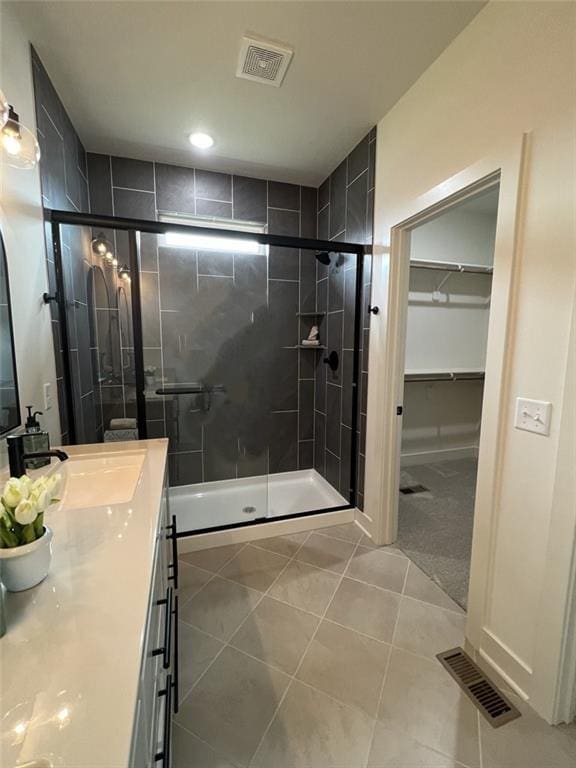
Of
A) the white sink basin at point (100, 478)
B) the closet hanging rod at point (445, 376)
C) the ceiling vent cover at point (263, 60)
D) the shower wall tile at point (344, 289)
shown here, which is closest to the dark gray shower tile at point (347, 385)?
the shower wall tile at point (344, 289)

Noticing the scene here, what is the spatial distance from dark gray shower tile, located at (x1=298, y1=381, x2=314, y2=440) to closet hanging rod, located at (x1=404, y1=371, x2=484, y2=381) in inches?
40.2

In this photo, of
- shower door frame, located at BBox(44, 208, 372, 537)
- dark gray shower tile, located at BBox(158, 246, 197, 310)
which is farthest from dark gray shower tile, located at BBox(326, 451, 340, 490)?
dark gray shower tile, located at BBox(158, 246, 197, 310)

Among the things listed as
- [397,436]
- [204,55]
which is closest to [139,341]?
[204,55]

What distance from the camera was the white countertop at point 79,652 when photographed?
0.49 metres

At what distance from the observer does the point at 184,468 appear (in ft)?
9.41

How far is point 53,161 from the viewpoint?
1891 mm

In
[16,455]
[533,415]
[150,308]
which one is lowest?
[16,455]

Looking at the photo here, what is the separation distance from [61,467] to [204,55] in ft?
6.72

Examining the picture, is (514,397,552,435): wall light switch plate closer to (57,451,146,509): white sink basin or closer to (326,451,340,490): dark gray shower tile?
(57,451,146,509): white sink basin

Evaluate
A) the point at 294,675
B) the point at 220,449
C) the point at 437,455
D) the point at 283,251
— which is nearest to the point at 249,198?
the point at 283,251

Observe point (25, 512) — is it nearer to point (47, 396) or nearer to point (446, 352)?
point (47, 396)

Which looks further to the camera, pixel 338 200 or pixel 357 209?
pixel 338 200

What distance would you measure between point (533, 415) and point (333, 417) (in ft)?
5.95

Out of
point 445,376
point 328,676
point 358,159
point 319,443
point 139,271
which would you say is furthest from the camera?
point 445,376
